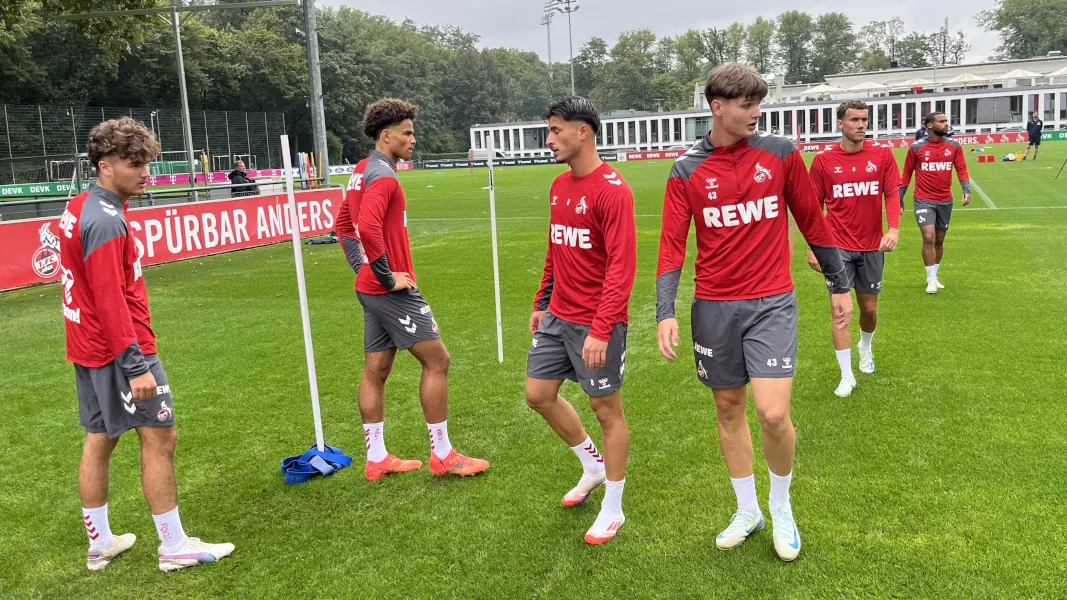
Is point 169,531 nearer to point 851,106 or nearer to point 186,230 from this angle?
point 851,106

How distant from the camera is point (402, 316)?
186 inches

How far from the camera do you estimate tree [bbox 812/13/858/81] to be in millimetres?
127875

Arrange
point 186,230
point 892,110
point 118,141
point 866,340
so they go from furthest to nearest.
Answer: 1. point 892,110
2. point 186,230
3. point 866,340
4. point 118,141

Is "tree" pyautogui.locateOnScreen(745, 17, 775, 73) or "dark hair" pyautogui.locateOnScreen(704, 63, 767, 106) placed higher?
"tree" pyautogui.locateOnScreen(745, 17, 775, 73)

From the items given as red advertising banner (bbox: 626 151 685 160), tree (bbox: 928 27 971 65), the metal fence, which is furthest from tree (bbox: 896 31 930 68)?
the metal fence

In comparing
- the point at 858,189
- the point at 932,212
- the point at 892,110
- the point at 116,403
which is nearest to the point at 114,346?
the point at 116,403

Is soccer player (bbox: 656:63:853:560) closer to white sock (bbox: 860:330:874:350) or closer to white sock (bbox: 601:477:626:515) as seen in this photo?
white sock (bbox: 601:477:626:515)

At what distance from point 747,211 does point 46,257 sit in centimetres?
1327

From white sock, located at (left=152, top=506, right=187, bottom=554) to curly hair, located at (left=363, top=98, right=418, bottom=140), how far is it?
2.41 meters

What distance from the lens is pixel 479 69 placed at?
11000 centimetres

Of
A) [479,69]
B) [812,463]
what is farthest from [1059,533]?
[479,69]

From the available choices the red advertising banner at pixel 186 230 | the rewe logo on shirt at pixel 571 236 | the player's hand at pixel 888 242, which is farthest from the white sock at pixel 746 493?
the red advertising banner at pixel 186 230

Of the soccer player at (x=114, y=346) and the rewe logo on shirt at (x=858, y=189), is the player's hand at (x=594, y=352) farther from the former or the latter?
the rewe logo on shirt at (x=858, y=189)

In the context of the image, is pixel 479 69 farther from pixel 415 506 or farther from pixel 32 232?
pixel 415 506
